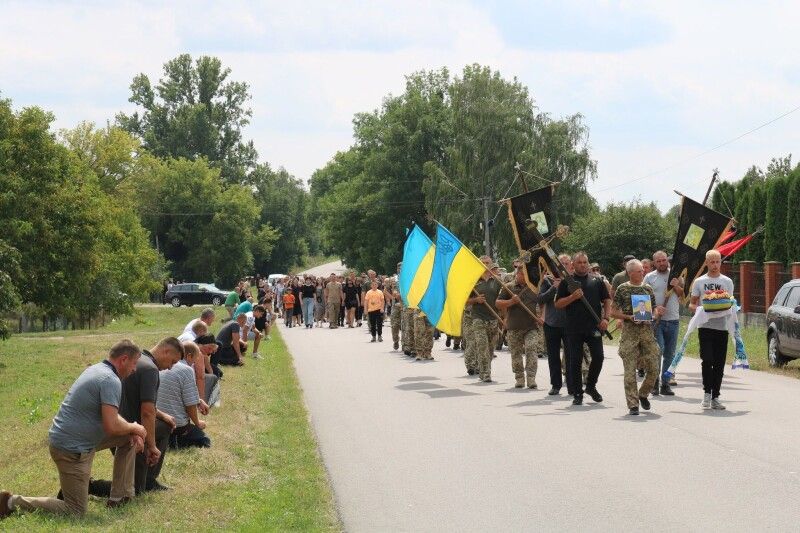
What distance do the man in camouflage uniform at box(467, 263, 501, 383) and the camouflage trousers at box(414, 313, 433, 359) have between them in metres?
5.22

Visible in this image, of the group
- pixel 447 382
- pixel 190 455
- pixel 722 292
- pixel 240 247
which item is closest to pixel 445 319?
pixel 447 382

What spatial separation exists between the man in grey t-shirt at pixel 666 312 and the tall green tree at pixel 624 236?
31.1 meters

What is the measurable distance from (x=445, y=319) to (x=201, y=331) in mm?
5792

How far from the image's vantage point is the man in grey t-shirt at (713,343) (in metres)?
15.3

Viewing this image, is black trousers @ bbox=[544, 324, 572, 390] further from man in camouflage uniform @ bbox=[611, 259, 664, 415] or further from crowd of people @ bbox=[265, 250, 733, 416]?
man in camouflage uniform @ bbox=[611, 259, 664, 415]

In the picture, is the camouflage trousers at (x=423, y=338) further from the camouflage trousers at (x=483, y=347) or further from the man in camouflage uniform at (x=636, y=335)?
the man in camouflage uniform at (x=636, y=335)

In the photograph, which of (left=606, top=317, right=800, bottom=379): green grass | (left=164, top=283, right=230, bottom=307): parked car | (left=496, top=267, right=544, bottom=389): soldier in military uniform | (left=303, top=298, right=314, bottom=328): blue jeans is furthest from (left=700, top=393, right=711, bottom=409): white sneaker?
(left=164, top=283, right=230, bottom=307): parked car

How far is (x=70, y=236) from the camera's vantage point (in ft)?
178

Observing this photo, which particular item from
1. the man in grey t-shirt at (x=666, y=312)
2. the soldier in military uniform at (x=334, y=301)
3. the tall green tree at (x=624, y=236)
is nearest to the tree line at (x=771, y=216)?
the tall green tree at (x=624, y=236)

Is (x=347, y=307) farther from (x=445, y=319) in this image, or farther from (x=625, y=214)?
(x=445, y=319)

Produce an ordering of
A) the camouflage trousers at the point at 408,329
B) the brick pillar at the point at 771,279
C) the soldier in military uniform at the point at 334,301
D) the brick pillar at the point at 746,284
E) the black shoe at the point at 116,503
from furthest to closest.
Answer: the soldier in military uniform at the point at 334,301
the brick pillar at the point at 746,284
the brick pillar at the point at 771,279
the camouflage trousers at the point at 408,329
the black shoe at the point at 116,503

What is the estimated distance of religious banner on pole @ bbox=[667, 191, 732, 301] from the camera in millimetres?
19953

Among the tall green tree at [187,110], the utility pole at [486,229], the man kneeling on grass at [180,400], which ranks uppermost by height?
the tall green tree at [187,110]

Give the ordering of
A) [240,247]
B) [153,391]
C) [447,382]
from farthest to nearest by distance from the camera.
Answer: [240,247] → [447,382] → [153,391]
